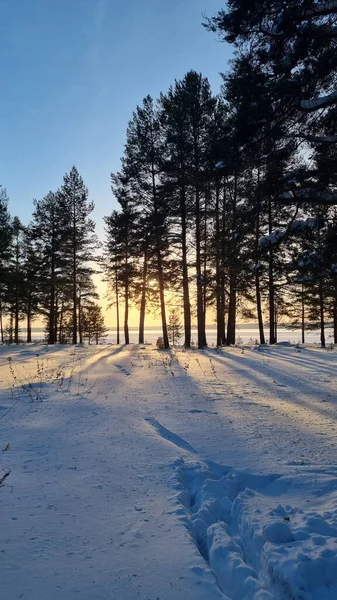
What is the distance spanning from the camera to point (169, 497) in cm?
314

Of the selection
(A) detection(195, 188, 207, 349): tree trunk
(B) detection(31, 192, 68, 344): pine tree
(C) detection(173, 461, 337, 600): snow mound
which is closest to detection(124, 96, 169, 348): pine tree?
(A) detection(195, 188, 207, 349): tree trunk

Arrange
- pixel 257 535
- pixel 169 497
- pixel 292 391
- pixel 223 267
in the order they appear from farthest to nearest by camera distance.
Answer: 1. pixel 223 267
2. pixel 292 391
3. pixel 169 497
4. pixel 257 535

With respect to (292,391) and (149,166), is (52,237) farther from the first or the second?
(292,391)

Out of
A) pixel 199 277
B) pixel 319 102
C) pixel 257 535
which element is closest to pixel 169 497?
pixel 257 535

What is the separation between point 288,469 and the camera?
373 cm

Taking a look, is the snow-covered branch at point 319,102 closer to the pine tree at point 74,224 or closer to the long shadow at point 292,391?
the long shadow at point 292,391

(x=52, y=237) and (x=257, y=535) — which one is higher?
(x=52, y=237)

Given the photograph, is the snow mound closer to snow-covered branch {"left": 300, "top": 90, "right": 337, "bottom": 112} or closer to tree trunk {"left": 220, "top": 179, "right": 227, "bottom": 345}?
tree trunk {"left": 220, "top": 179, "right": 227, "bottom": 345}

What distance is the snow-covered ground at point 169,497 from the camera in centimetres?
213

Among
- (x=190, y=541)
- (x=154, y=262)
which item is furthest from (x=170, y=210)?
(x=190, y=541)

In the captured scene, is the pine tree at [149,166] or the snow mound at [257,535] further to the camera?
the pine tree at [149,166]

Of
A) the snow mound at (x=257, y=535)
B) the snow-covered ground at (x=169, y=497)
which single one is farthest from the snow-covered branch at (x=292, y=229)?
the snow mound at (x=257, y=535)

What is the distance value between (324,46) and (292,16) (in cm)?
74

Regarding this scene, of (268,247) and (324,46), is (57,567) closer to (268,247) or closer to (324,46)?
(268,247)
